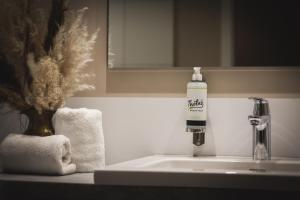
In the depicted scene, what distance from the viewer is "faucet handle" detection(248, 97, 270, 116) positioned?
Answer: 1439 millimetres

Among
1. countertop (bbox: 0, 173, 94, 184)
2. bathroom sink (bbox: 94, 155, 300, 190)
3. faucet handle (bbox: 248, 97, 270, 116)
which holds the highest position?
faucet handle (bbox: 248, 97, 270, 116)

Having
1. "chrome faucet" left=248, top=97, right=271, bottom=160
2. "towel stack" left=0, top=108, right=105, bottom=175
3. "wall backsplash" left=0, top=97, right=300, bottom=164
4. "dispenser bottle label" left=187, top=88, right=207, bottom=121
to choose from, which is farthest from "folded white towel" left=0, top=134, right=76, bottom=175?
"chrome faucet" left=248, top=97, right=271, bottom=160

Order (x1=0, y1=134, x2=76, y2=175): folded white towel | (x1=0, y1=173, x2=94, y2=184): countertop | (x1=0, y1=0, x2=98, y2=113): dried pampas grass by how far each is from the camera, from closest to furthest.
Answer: (x1=0, y1=173, x2=94, y2=184): countertop, (x1=0, y1=134, x2=76, y2=175): folded white towel, (x1=0, y1=0, x2=98, y2=113): dried pampas grass

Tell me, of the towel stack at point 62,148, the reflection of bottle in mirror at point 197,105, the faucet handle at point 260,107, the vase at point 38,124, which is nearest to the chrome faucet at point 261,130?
the faucet handle at point 260,107

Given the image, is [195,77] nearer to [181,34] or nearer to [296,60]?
[181,34]

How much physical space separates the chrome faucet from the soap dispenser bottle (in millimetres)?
140

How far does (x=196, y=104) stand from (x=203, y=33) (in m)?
0.22

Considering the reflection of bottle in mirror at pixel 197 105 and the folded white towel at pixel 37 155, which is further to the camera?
the reflection of bottle in mirror at pixel 197 105

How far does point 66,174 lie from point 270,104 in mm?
605

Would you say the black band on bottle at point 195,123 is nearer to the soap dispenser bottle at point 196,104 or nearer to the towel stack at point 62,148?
the soap dispenser bottle at point 196,104

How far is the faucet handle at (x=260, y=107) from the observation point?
4.72 ft

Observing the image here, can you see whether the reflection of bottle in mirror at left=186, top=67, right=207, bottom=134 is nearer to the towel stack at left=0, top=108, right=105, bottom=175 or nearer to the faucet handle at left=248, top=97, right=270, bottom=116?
the faucet handle at left=248, top=97, right=270, bottom=116

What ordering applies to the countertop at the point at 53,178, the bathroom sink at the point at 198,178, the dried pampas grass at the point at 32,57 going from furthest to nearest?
the dried pampas grass at the point at 32,57 < the countertop at the point at 53,178 < the bathroom sink at the point at 198,178

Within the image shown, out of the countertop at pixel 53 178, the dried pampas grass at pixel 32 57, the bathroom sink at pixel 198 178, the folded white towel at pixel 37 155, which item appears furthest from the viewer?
the dried pampas grass at pixel 32 57
